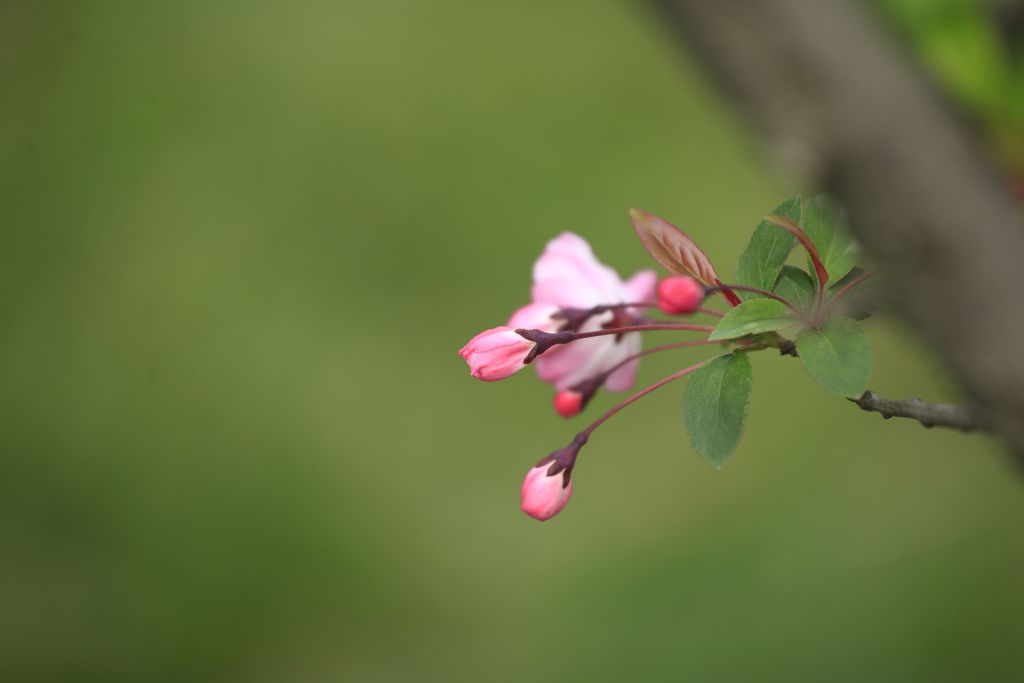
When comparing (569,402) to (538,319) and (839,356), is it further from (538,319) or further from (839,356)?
(839,356)

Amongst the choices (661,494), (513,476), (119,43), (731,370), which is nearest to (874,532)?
(661,494)

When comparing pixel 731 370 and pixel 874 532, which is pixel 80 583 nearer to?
Answer: pixel 874 532

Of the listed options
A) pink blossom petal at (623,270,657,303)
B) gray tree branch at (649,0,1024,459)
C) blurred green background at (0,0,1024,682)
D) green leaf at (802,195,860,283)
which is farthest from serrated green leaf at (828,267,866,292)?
blurred green background at (0,0,1024,682)

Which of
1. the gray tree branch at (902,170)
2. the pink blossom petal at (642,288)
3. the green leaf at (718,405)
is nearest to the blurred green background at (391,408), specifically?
the pink blossom petal at (642,288)

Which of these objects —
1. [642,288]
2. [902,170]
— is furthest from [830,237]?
[902,170]

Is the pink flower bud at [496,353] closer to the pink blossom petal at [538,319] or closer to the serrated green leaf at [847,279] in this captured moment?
the pink blossom petal at [538,319]
